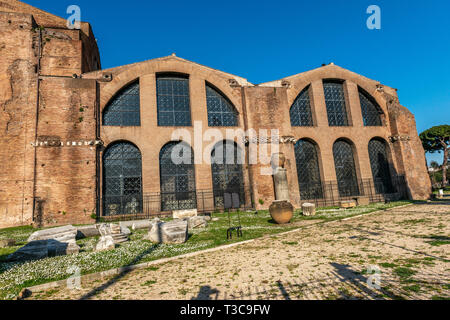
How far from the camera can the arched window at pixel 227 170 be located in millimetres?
16516

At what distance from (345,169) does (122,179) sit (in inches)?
650

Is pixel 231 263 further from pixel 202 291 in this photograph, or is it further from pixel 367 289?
pixel 367 289

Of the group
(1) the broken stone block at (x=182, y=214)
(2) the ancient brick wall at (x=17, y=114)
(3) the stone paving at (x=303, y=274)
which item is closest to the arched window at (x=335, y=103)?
(1) the broken stone block at (x=182, y=214)

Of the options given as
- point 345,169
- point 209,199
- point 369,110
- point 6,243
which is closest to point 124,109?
point 209,199

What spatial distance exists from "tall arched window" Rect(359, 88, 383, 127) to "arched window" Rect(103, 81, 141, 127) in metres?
18.6

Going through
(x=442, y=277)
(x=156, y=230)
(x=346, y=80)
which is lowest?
(x=442, y=277)

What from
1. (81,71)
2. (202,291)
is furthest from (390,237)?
(81,71)

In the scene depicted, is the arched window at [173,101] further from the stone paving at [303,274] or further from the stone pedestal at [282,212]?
the stone paving at [303,274]

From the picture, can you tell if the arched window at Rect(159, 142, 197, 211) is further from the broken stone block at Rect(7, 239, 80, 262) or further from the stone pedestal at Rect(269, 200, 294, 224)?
the broken stone block at Rect(7, 239, 80, 262)

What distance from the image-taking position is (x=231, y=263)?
514 centimetres

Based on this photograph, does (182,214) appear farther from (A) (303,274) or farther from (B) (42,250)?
(A) (303,274)

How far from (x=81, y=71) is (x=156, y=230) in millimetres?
14947

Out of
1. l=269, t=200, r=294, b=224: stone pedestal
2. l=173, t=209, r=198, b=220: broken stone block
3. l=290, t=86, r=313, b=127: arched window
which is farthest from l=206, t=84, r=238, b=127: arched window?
l=269, t=200, r=294, b=224: stone pedestal

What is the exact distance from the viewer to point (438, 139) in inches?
1351
